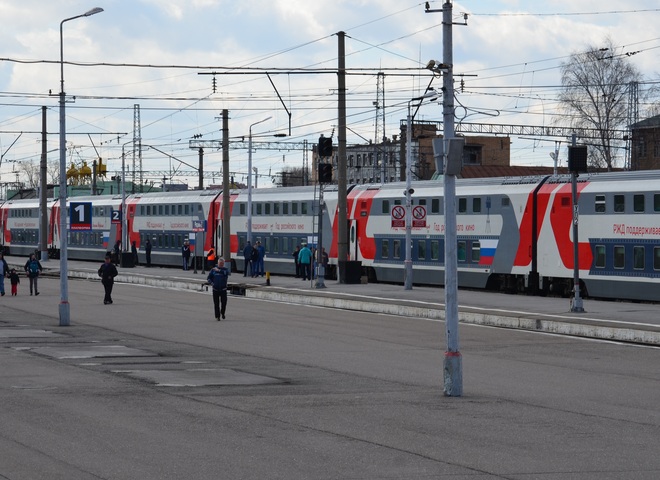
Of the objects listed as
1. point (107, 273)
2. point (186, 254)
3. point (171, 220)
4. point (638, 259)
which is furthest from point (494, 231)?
point (171, 220)

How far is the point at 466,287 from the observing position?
48.3 meters

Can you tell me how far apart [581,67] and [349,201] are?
101 feet

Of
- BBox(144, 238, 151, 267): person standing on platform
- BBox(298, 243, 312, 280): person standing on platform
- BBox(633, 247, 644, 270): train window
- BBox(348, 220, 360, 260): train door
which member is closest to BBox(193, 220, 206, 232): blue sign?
BBox(298, 243, 312, 280): person standing on platform

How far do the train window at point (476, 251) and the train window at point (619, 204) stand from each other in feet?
24.6

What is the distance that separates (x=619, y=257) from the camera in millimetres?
40188

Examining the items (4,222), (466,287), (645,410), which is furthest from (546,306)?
(4,222)

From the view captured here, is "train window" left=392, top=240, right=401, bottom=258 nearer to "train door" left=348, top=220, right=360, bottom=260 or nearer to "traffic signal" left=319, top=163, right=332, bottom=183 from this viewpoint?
"train door" left=348, top=220, right=360, bottom=260

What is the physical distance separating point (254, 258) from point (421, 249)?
11.2m

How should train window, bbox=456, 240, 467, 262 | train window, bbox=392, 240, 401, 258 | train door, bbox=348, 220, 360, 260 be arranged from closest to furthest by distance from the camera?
1. train window, bbox=456, 240, 467, 262
2. train window, bbox=392, 240, 401, 258
3. train door, bbox=348, 220, 360, 260

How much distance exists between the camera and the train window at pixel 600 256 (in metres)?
40.8

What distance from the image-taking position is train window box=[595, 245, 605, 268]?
134 ft

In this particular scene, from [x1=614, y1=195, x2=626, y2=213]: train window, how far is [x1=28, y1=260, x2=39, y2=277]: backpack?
23.0m

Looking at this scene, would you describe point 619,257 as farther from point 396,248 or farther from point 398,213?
point 396,248

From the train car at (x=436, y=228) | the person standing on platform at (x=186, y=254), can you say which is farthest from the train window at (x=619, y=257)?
the person standing on platform at (x=186, y=254)
